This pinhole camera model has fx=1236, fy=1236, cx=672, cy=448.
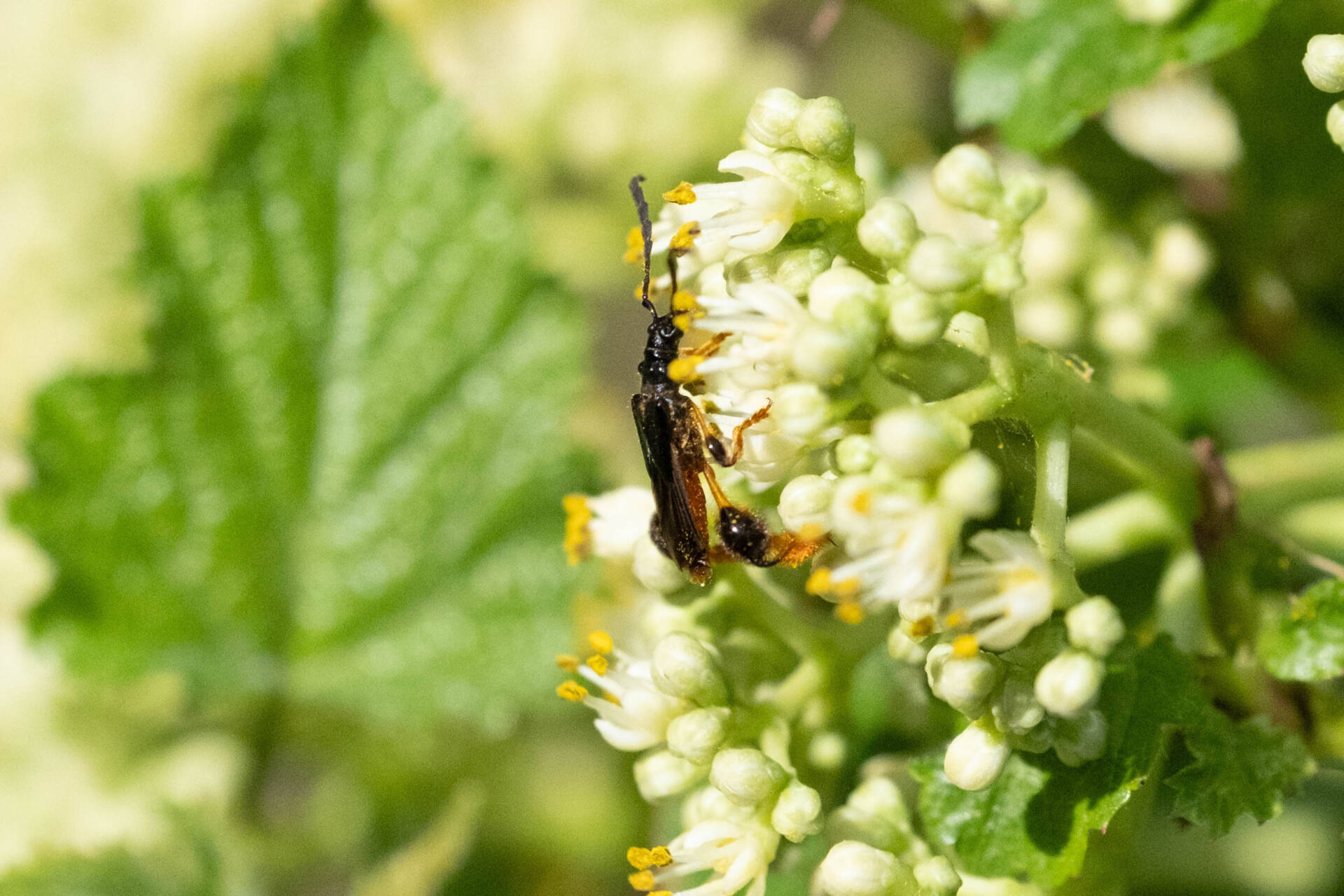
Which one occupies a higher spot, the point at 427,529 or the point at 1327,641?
the point at 1327,641

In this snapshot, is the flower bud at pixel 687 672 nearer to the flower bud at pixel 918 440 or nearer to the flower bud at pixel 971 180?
the flower bud at pixel 918 440

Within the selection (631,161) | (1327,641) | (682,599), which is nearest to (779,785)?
(682,599)

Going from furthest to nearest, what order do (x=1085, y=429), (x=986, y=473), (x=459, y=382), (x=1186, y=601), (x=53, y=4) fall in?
(x=53, y=4)
(x=459, y=382)
(x=1186, y=601)
(x=1085, y=429)
(x=986, y=473)

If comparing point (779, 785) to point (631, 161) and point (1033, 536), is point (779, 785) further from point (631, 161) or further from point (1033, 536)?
point (631, 161)

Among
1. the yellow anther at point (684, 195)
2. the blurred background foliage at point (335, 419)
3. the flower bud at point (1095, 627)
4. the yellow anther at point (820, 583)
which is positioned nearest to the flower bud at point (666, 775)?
the yellow anther at point (820, 583)

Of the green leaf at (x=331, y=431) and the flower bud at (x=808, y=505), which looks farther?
the green leaf at (x=331, y=431)

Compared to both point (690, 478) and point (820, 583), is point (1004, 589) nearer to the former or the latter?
point (820, 583)
